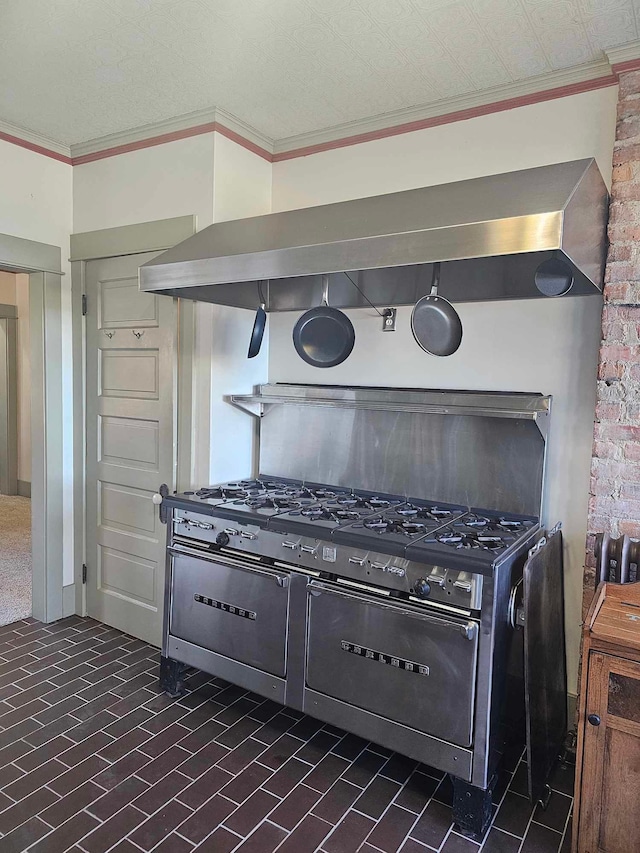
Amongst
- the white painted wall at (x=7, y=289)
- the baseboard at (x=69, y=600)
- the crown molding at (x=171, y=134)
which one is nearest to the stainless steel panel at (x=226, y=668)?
the baseboard at (x=69, y=600)

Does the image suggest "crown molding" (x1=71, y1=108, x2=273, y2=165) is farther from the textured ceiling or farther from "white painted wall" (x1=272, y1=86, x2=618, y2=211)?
"white painted wall" (x1=272, y1=86, x2=618, y2=211)

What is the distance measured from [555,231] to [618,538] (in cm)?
121

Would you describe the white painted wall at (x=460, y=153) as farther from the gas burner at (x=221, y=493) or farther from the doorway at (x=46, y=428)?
the gas burner at (x=221, y=493)

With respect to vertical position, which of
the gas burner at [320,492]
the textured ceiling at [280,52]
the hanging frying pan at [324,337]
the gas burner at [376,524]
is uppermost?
the textured ceiling at [280,52]

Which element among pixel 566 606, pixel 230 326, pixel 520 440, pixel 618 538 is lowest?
pixel 566 606

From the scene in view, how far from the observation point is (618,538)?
2170mm

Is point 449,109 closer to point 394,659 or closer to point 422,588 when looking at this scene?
point 422,588

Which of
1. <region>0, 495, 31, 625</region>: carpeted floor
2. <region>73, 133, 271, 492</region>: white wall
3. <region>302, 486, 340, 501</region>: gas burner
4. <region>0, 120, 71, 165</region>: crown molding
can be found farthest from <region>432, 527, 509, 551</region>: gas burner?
<region>0, 120, 71, 165</region>: crown molding

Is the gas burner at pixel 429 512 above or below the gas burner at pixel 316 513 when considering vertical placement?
below

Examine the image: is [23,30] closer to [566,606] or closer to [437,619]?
[437,619]

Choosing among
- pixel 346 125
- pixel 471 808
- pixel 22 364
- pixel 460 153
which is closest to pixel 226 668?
pixel 471 808

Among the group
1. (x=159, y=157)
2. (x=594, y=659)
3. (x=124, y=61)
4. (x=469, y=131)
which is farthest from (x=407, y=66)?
(x=594, y=659)

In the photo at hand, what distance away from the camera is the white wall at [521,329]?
7.88ft

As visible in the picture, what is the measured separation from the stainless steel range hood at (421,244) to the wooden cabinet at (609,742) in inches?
43.9
